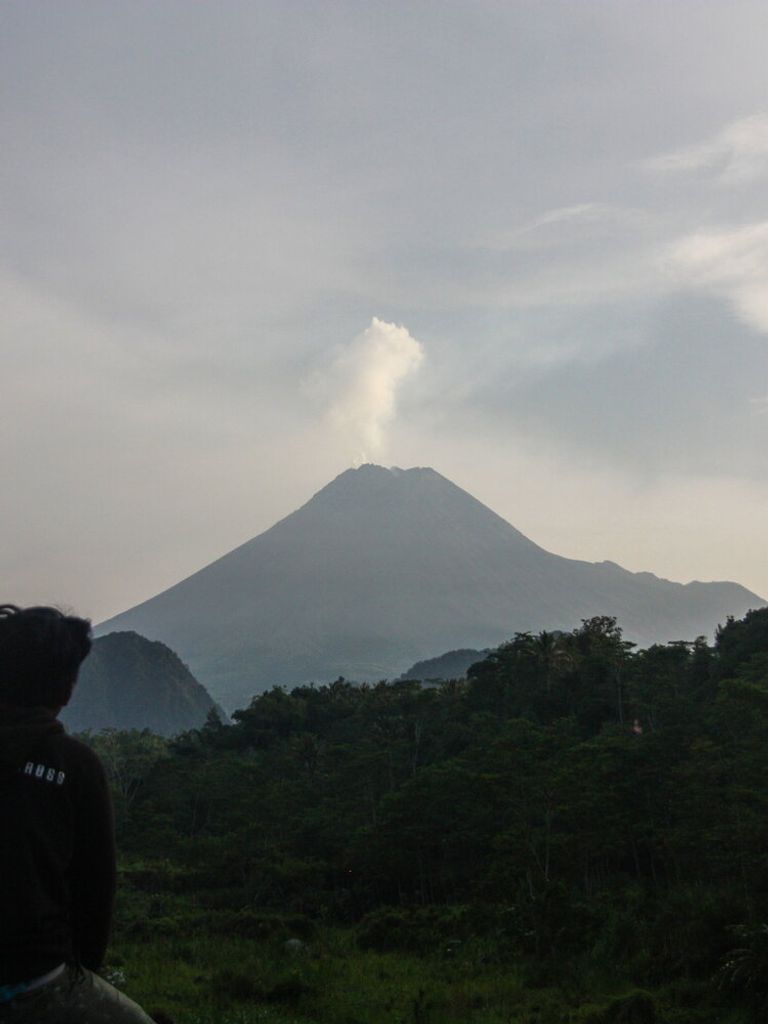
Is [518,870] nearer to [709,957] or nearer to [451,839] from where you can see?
[451,839]

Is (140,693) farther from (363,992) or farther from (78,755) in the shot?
(78,755)

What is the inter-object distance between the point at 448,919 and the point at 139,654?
158 meters

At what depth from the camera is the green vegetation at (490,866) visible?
14.2 meters

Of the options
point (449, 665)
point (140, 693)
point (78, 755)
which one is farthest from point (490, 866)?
point (140, 693)

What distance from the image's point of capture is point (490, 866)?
24.4m

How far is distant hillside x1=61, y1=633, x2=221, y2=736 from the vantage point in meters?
165

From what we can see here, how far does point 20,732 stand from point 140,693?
173790 millimetres

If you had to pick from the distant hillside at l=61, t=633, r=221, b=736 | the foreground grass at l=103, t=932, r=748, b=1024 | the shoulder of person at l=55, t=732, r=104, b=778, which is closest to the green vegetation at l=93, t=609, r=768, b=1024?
the foreground grass at l=103, t=932, r=748, b=1024

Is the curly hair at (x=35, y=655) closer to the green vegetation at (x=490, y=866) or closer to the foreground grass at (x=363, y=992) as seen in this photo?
the foreground grass at (x=363, y=992)

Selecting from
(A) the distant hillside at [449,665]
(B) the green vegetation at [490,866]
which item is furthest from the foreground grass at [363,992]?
(A) the distant hillside at [449,665]

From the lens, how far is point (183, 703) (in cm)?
16562

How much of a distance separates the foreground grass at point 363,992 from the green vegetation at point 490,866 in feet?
0.20

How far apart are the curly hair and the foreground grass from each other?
8584mm

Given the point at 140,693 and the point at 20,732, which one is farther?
the point at 140,693
